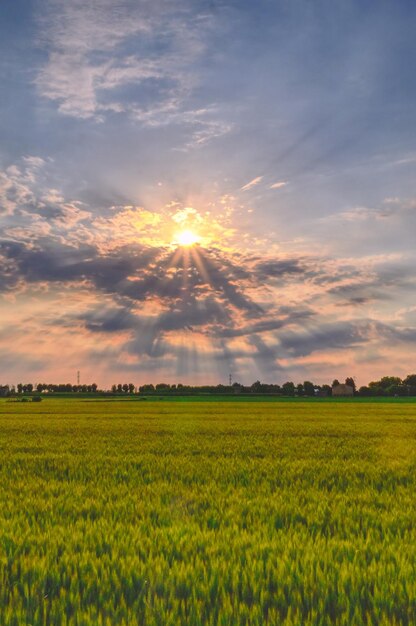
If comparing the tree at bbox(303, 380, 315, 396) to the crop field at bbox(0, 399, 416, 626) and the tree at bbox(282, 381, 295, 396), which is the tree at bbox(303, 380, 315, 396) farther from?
the crop field at bbox(0, 399, 416, 626)

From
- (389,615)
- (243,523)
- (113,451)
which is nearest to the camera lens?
(389,615)

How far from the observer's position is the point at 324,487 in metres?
9.23

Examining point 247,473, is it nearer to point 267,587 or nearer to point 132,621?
point 267,587

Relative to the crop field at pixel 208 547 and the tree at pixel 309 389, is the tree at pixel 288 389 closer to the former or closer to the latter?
the tree at pixel 309 389

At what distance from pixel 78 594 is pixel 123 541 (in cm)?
152

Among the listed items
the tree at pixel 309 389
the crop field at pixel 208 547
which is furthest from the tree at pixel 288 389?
the crop field at pixel 208 547

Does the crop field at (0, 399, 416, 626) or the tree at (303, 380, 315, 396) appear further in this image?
the tree at (303, 380, 315, 396)

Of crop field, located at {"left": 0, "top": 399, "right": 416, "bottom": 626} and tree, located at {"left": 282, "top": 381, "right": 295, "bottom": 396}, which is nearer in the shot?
crop field, located at {"left": 0, "top": 399, "right": 416, "bottom": 626}

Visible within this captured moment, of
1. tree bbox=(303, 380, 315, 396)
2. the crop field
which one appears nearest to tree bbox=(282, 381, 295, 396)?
tree bbox=(303, 380, 315, 396)

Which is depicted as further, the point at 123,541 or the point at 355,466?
the point at 355,466

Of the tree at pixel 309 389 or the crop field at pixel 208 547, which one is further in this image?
the tree at pixel 309 389

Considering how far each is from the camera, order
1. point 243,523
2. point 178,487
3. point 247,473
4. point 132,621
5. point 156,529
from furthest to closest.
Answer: point 247,473 → point 178,487 → point 243,523 → point 156,529 → point 132,621

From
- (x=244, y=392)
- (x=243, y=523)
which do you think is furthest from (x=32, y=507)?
(x=244, y=392)

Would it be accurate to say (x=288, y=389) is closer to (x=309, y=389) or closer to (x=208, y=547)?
(x=309, y=389)
